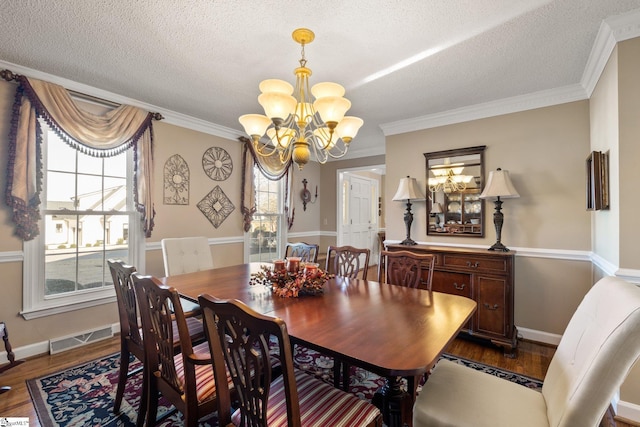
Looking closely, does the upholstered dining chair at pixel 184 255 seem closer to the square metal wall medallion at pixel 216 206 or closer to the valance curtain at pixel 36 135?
the square metal wall medallion at pixel 216 206

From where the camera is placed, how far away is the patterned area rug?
180 centimetres

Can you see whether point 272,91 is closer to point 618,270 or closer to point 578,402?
point 578,402

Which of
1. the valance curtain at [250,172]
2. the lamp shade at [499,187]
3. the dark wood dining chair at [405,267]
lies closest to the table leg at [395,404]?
the dark wood dining chair at [405,267]

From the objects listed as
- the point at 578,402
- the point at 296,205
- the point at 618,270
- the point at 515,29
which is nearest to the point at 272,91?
the point at 515,29

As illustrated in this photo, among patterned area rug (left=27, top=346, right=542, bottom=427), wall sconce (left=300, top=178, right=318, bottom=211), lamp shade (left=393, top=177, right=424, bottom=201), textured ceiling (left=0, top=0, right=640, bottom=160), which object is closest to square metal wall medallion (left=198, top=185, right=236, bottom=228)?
textured ceiling (left=0, top=0, right=640, bottom=160)

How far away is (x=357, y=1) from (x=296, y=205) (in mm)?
3773

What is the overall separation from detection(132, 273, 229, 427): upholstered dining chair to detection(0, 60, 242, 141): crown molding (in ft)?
7.68

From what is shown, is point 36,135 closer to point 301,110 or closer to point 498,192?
point 301,110

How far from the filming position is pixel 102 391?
209 centimetres

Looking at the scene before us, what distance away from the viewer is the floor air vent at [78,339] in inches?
104

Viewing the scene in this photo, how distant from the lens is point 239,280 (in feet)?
7.47

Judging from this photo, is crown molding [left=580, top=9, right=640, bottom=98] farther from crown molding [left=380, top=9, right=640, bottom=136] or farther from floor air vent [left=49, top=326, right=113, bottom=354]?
floor air vent [left=49, top=326, right=113, bottom=354]

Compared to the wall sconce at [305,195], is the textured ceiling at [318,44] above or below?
above

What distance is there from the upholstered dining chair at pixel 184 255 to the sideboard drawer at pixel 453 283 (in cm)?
245
